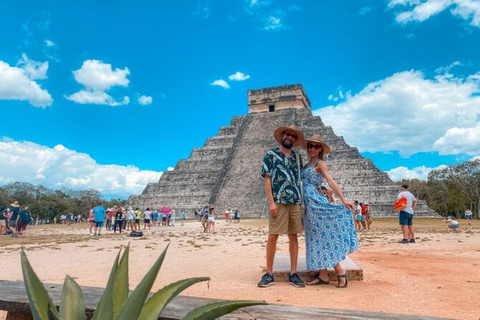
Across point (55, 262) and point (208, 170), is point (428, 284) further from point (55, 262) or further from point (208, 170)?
point (208, 170)

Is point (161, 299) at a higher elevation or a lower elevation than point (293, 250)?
higher

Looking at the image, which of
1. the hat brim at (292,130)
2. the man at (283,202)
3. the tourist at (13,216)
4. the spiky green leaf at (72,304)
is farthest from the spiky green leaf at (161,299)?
the tourist at (13,216)

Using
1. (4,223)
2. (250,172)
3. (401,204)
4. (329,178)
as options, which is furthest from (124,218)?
(250,172)

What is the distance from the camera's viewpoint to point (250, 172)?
2866 cm

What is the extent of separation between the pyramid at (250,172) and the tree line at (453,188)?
17.8m

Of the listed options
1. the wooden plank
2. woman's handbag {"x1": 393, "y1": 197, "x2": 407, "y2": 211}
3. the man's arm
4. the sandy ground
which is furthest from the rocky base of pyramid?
the wooden plank

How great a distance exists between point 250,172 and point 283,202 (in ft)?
82.3

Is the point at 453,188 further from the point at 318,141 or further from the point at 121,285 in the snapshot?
the point at 121,285

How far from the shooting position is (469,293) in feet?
10.4

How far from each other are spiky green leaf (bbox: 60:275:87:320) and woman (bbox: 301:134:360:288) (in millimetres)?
2793

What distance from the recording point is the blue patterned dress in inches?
138

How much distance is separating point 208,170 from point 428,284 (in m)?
26.5

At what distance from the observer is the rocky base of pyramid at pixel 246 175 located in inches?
934

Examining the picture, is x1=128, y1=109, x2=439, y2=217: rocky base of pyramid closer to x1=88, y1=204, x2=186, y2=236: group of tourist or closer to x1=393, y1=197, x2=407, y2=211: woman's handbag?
x1=88, y1=204, x2=186, y2=236: group of tourist
